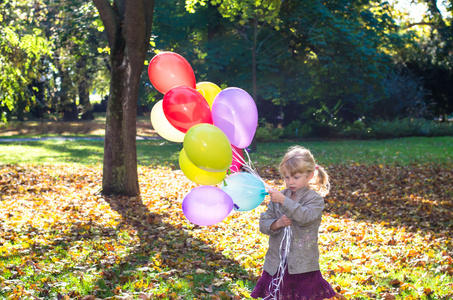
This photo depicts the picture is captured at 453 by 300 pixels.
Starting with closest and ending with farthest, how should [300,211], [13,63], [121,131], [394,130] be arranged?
[300,211] < [121,131] < [13,63] < [394,130]

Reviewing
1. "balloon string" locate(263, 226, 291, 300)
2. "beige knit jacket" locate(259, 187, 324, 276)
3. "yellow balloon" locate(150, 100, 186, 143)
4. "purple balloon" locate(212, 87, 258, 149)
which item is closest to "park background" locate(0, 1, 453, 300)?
"balloon string" locate(263, 226, 291, 300)

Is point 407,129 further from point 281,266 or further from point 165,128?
point 281,266

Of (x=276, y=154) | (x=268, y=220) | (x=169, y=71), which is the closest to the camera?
(x=268, y=220)

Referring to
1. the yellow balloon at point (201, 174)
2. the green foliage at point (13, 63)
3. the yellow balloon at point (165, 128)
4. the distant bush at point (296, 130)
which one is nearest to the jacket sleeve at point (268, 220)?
the yellow balloon at point (201, 174)

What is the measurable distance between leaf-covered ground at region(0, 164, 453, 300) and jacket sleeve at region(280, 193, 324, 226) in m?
1.59

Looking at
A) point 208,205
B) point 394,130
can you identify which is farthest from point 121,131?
point 394,130

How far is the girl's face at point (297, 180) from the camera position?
126 inches

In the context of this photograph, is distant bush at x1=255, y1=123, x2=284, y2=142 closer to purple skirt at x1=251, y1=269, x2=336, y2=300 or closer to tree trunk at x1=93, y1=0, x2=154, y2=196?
tree trunk at x1=93, y1=0, x2=154, y2=196

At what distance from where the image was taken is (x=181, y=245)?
5.89 m

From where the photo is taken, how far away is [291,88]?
68.1 ft

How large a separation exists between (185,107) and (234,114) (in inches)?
16.0

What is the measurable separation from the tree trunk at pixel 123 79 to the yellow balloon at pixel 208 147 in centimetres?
529

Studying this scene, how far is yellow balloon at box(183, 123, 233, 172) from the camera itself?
310 centimetres

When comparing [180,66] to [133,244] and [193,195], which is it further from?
[133,244]
